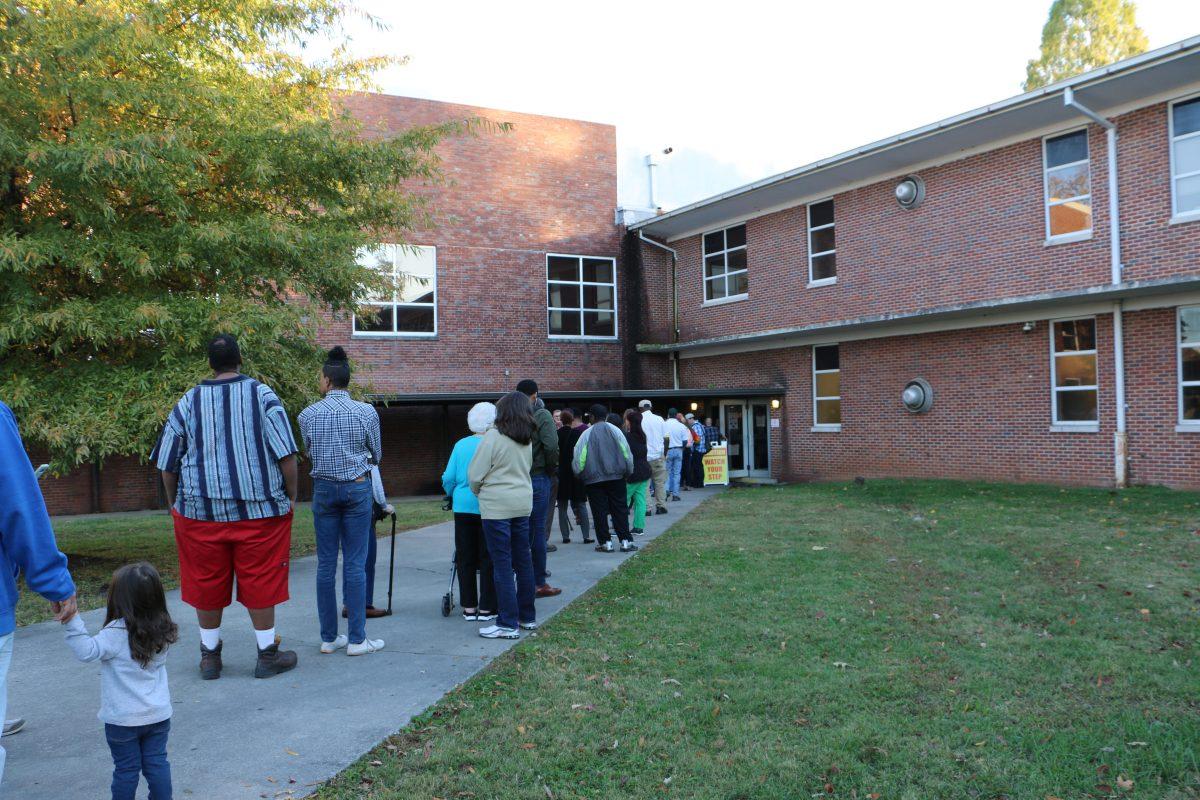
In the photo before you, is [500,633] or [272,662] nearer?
[272,662]

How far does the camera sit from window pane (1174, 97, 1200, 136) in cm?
1348

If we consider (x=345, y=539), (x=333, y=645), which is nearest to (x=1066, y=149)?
(x=345, y=539)

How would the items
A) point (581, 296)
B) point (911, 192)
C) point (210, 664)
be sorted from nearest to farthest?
1. point (210, 664)
2. point (911, 192)
3. point (581, 296)

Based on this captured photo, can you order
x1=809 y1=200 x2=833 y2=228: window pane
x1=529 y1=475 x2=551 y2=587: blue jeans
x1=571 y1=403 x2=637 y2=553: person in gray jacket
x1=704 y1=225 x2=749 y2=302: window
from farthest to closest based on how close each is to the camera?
x1=704 y1=225 x2=749 y2=302: window → x1=809 y1=200 x2=833 y2=228: window pane → x1=571 y1=403 x2=637 y2=553: person in gray jacket → x1=529 y1=475 x2=551 y2=587: blue jeans

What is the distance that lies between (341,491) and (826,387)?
16.2 m

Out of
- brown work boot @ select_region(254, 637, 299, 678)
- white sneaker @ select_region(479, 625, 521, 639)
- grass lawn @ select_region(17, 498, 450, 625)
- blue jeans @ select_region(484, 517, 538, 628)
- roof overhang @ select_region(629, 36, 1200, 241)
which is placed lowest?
grass lawn @ select_region(17, 498, 450, 625)

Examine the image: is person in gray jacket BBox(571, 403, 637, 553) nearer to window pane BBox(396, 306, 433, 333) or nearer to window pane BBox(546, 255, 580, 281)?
window pane BBox(396, 306, 433, 333)

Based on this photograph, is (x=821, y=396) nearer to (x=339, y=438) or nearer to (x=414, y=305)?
(x=414, y=305)

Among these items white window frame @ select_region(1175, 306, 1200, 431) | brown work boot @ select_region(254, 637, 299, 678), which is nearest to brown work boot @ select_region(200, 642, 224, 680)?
brown work boot @ select_region(254, 637, 299, 678)

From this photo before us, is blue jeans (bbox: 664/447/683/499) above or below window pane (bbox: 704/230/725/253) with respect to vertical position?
below

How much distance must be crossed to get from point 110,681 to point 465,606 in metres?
3.56

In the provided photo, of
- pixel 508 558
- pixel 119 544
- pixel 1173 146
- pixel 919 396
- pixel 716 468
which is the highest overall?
pixel 1173 146

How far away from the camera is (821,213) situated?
1981 centimetres

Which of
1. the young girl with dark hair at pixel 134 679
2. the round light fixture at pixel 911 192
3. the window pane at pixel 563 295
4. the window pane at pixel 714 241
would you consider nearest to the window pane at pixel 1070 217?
the round light fixture at pixel 911 192
